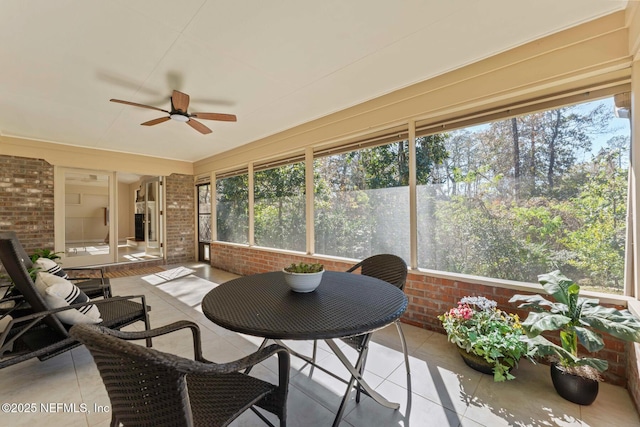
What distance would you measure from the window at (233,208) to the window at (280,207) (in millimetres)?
Answer: 428

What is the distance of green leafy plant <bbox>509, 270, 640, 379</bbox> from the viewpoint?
60.0 inches

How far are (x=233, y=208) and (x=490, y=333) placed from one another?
4992 millimetres

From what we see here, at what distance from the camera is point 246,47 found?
85.7 inches

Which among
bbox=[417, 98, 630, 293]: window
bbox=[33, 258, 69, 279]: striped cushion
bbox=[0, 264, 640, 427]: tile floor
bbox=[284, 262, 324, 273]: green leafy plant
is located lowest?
bbox=[0, 264, 640, 427]: tile floor

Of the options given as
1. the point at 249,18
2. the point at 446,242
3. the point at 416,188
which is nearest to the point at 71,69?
the point at 249,18

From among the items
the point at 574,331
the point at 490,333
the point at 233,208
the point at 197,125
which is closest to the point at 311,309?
the point at 490,333

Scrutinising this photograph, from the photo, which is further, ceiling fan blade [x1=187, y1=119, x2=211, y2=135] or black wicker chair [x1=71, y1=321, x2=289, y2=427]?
ceiling fan blade [x1=187, y1=119, x2=211, y2=135]

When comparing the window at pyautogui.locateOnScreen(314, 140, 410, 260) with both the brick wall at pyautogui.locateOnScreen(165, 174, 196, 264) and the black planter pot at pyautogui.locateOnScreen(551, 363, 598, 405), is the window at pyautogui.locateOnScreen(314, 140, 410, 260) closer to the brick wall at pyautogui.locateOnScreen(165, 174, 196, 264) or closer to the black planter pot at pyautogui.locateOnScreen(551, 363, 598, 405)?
the black planter pot at pyautogui.locateOnScreen(551, 363, 598, 405)

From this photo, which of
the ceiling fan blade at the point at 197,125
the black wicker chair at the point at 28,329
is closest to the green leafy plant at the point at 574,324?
the black wicker chair at the point at 28,329

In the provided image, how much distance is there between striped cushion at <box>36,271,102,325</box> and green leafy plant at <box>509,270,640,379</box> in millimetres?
3201

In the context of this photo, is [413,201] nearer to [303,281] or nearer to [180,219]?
[303,281]

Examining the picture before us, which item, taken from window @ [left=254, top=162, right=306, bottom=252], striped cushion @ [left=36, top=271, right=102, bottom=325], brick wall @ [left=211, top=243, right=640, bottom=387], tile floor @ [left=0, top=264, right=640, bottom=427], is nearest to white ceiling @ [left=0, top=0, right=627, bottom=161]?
window @ [left=254, top=162, right=306, bottom=252]

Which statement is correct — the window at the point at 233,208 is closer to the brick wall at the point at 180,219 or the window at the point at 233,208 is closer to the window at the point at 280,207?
the window at the point at 280,207

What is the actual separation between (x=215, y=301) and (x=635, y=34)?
3139 millimetres
